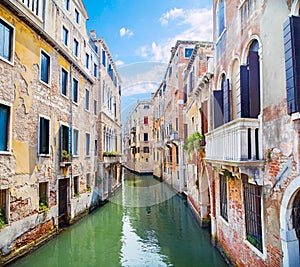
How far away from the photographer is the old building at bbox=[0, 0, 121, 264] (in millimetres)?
6988

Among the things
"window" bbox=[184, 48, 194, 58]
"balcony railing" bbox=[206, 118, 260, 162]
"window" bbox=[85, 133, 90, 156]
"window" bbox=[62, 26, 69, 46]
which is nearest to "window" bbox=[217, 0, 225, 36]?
"balcony railing" bbox=[206, 118, 260, 162]

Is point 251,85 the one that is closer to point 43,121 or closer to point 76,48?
point 43,121

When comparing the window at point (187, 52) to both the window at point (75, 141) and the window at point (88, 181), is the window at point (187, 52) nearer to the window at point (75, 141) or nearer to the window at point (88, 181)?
the window at point (75, 141)

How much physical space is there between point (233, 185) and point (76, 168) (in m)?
7.95

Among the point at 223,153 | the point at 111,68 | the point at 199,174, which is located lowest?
the point at 199,174

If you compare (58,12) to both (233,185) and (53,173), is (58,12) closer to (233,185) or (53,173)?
(53,173)

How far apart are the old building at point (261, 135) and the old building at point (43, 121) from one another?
214 inches

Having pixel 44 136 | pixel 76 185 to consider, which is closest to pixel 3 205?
pixel 44 136

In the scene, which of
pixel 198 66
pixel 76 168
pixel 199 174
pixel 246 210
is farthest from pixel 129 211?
pixel 246 210

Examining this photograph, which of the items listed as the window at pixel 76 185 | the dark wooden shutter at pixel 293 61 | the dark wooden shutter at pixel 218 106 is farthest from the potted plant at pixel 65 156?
the dark wooden shutter at pixel 293 61

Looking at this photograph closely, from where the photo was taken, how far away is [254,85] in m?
4.91

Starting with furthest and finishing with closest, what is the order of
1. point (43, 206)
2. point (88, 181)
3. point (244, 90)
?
1. point (88, 181)
2. point (43, 206)
3. point (244, 90)

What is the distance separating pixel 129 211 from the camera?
14531 mm

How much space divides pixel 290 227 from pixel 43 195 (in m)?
7.81
